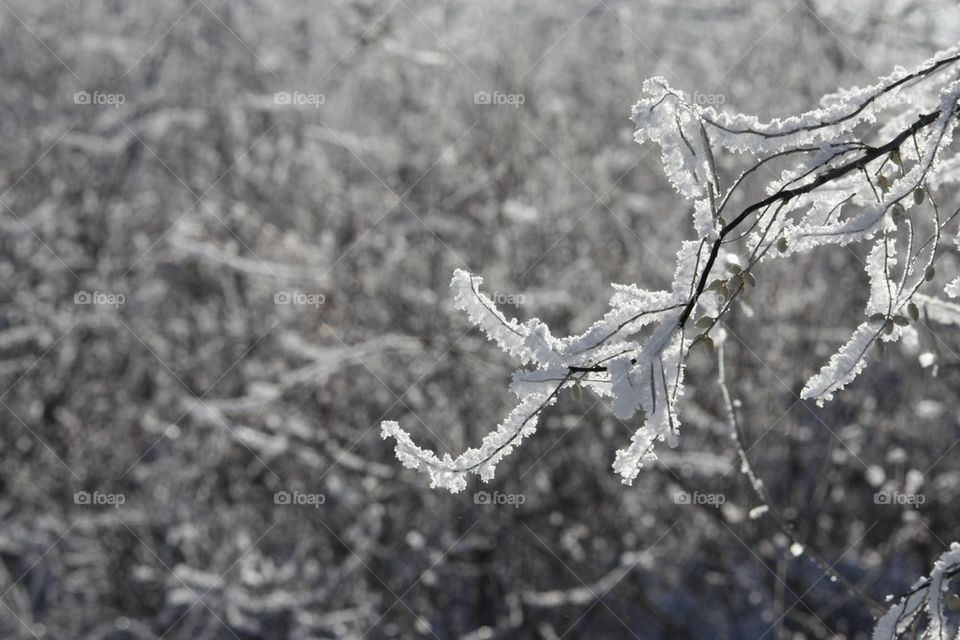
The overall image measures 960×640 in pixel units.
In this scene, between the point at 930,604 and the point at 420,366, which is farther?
the point at 420,366

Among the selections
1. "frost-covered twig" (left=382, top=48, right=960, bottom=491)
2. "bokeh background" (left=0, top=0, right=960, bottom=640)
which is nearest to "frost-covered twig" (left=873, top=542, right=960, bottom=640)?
"frost-covered twig" (left=382, top=48, right=960, bottom=491)

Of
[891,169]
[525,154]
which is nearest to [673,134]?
[891,169]

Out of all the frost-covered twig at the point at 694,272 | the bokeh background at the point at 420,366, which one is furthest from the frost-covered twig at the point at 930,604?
the bokeh background at the point at 420,366

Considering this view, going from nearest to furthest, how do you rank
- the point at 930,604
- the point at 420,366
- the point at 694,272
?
the point at 694,272, the point at 930,604, the point at 420,366

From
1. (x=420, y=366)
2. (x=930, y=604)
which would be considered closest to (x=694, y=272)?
(x=930, y=604)

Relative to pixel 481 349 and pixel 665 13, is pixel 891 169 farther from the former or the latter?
pixel 665 13

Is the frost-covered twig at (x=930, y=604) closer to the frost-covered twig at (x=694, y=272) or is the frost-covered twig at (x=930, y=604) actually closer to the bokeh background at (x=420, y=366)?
the frost-covered twig at (x=694, y=272)

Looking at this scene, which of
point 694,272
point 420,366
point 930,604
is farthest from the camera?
point 420,366

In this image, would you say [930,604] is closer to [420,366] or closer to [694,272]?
[694,272]

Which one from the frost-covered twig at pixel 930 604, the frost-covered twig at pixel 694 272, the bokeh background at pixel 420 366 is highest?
the bokeh background at pixel 420 366
